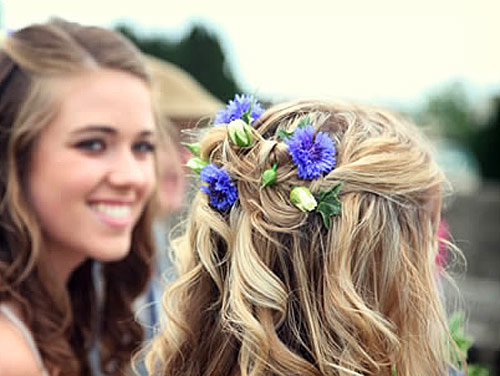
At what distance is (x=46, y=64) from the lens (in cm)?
227

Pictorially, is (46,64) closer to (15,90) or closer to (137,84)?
(15,90)

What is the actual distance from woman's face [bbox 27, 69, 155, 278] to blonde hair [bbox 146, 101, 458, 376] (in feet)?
2.51

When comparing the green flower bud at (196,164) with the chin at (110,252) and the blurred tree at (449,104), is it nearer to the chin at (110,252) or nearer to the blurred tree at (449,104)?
the chin at (110,252)

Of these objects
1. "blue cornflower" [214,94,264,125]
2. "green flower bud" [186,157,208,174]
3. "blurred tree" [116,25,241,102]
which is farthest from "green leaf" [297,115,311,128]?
"blurred tree" [116,25,241,102]

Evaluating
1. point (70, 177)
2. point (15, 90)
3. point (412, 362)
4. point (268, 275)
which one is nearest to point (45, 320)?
point (70, 177)

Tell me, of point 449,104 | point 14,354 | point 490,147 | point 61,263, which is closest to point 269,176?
point 14,354

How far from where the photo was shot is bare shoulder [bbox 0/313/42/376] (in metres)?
1.96

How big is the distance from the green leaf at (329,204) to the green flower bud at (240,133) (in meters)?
0.21

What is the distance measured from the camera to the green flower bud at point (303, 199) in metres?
1.29

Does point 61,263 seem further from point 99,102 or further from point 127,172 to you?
point 99,102

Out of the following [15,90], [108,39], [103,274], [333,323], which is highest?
[108,39]

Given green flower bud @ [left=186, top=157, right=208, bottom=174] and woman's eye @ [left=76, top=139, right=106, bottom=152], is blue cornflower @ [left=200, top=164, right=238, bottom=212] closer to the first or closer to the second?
green flower bud @ [left=186, top=157, right=208, bottom=174]

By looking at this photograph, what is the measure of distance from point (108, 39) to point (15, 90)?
381 millimetres

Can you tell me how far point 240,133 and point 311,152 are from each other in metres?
0.16
